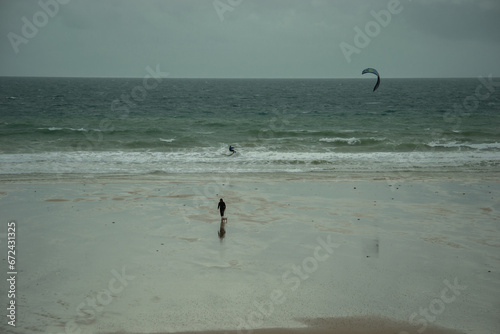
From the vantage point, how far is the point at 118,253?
41.1 ft

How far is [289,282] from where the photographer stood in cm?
1099

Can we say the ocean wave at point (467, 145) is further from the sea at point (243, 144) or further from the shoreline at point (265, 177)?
the shoreline at point (265, 177)

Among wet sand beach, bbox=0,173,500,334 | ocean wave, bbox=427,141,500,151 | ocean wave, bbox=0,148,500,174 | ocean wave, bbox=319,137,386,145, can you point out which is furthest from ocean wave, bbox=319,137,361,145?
wet sand beach, bbox=0,173,500,334

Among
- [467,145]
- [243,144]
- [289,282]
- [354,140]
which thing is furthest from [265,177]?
[467,145]

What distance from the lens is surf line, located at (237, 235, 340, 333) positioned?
9.36 m

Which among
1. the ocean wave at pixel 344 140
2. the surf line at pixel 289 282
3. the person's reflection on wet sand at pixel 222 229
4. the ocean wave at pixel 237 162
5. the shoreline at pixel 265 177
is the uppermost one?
the ocean wave at pixel 344 140

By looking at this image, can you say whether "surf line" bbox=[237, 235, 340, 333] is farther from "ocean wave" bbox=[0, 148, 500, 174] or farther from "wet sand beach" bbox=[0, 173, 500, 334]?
"ocean wave" bbox=[0, 148, 500, 174]

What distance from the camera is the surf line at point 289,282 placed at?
9.36 m

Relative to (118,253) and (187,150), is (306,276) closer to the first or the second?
(118,253)

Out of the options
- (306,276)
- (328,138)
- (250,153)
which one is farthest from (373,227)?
(328,138)

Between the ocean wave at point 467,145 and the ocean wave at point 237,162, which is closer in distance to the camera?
the ocean wave at point 237,162

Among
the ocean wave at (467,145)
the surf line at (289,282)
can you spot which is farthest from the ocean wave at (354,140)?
the surf line at (289,282)

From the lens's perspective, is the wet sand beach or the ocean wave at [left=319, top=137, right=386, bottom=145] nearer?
the wet sand beach

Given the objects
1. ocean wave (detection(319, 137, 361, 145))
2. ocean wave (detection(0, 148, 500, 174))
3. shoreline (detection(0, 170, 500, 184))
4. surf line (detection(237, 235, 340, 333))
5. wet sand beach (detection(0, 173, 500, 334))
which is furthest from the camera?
ocean wave (detection(319, 137, 361, 145))
